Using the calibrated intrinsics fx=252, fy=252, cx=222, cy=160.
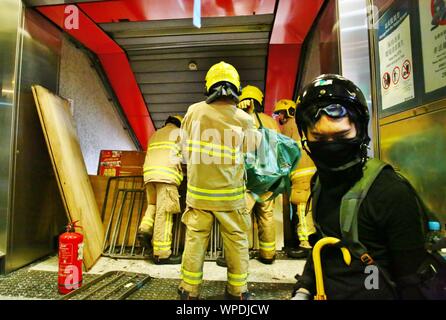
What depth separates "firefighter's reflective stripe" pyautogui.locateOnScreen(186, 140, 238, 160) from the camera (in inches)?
81.0

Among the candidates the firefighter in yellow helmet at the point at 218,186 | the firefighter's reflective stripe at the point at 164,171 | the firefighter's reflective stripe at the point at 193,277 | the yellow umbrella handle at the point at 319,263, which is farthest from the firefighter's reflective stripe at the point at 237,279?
the firefighter's reflective stripe at the point at 164,171

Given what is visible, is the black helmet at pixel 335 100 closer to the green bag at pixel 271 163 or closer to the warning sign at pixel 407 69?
the warning sign at pixel 407 69

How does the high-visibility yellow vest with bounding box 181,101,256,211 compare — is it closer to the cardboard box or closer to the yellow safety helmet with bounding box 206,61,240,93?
the yellow safety helmet with bounding box 206,61,240,93

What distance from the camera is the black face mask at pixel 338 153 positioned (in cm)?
92

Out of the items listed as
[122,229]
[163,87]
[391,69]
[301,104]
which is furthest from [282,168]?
[163,87]

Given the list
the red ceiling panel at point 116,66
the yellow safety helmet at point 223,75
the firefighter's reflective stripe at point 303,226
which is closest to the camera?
the yellow safety helmet at point 223,75

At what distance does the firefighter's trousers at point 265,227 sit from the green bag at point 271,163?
536 millimetres

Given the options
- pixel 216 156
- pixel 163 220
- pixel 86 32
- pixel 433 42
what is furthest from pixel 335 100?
pixel 86 32

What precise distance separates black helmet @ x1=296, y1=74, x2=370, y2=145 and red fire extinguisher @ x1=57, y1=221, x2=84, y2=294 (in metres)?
2.17

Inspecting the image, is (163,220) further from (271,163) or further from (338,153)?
(338,153)

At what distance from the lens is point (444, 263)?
2.63 ft

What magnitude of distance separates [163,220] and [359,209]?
2.44m
